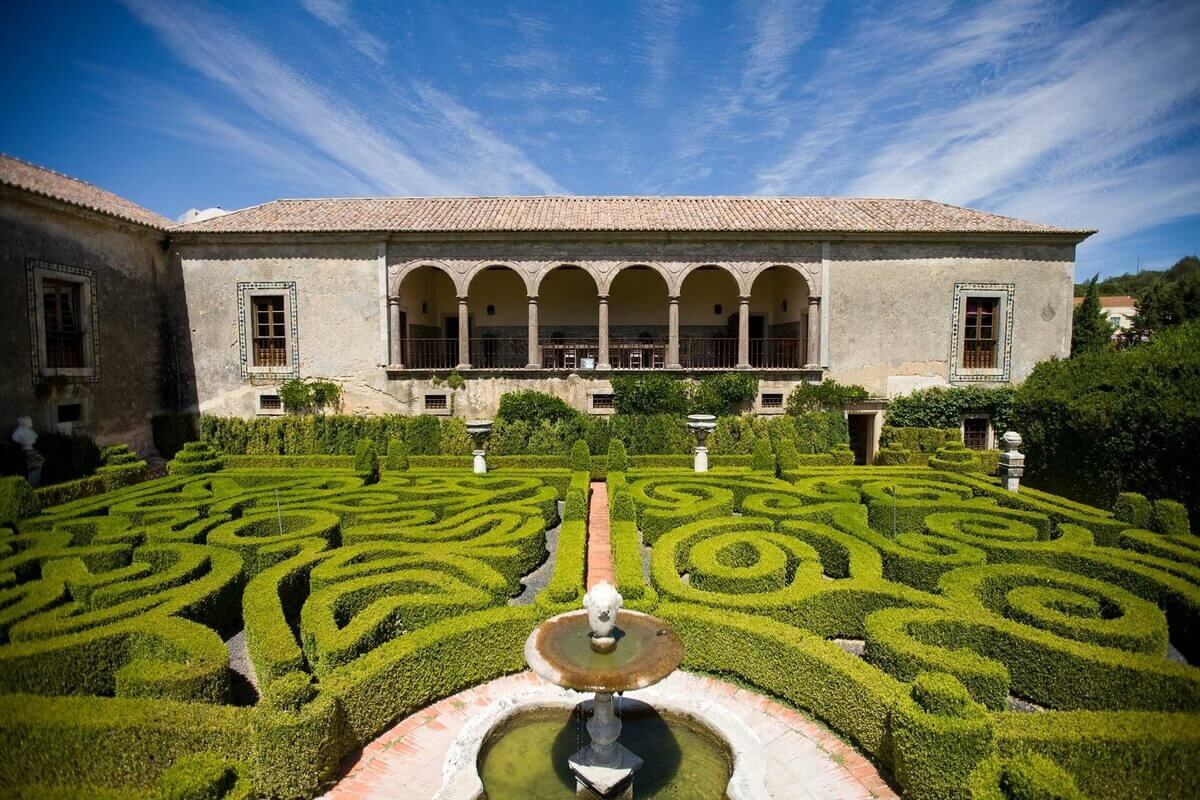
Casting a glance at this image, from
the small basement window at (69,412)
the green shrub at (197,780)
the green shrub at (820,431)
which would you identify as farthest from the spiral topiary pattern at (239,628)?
the green shrub at (820,431)

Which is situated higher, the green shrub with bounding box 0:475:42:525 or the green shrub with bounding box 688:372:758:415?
the green shrub with bounding box 688:372:758:415

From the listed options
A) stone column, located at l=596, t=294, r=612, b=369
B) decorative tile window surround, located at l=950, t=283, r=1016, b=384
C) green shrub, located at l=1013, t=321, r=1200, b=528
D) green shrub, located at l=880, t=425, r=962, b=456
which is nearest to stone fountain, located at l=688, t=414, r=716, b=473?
stone column, located at l=596, t=294, r=612, b=369

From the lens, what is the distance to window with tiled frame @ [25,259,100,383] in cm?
1401

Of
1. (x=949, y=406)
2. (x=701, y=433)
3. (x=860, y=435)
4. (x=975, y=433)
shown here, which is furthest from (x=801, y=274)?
(x=975, y=433)

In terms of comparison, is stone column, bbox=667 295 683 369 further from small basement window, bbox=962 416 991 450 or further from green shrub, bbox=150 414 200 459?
green shrub, bbox=150 414 200 459

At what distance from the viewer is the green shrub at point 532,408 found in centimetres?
1873

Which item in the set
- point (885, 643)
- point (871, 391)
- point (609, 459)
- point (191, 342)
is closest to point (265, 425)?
point (191, 342)

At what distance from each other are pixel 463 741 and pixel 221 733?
1.91 metres

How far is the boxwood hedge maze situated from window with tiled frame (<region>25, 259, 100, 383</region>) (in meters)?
6.52

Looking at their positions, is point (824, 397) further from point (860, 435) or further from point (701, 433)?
point (701, 433)

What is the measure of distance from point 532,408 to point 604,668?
14467 mm

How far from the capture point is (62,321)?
15062 mm

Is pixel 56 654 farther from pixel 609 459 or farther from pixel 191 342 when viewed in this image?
pixel 191 342

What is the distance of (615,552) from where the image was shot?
860 centimetres
